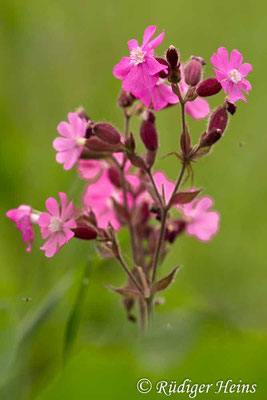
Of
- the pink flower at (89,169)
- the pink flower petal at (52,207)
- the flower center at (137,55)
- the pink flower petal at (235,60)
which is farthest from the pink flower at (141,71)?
the pink flower at (89,169)

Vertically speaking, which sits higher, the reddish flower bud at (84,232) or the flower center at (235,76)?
the flower center at (235,76)

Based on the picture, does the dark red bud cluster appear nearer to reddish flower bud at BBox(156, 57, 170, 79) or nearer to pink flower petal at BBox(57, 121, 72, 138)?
reddish flower bud at BBox(156, 57, 170, 79)

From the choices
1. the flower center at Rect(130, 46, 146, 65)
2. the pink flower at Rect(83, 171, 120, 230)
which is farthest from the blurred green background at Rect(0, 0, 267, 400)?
the flower center at Rect(130, 46, 146, 65)

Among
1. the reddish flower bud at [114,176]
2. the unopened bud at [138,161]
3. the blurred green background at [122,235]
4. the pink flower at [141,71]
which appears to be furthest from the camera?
the reddish flower bud at [114,176]

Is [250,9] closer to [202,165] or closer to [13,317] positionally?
[202,165]

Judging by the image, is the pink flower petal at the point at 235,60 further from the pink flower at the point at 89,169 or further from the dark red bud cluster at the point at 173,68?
the pink flower at the point at 89,169

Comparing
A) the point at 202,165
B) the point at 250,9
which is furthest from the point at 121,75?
the point at 250,9

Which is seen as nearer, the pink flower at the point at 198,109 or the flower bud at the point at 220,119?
the flower bud at the point at 220,119
